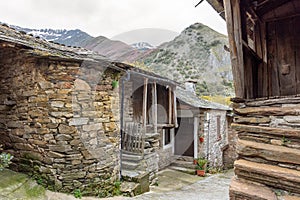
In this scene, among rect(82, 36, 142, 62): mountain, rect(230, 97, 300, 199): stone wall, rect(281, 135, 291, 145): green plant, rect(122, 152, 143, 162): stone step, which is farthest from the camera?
rect(82, 36, 142, 62): mountain

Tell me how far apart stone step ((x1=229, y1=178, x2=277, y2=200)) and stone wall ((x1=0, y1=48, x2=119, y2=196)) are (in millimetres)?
3066

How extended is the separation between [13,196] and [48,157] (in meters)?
0.83

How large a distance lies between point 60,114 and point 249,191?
3.43 metres

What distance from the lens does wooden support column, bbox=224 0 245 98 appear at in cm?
246

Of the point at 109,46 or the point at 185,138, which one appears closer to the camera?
the point at 109,46

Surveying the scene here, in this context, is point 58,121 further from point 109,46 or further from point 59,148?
point 109,46

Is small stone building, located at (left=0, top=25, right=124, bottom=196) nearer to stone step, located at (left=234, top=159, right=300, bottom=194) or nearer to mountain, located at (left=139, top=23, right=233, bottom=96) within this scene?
stone step, located at (left=234, top=159, right=300, bottom=194)

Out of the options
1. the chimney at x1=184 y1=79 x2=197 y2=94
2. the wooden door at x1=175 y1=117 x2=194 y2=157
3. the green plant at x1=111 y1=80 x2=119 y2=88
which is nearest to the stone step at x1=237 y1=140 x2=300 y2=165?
the green plant at x1=111 y1=80 x2=119 y2=88

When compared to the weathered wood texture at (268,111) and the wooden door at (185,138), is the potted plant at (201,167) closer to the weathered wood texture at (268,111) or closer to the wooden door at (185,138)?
the wooden door at (185,138)

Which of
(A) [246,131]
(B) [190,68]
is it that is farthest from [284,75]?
(B) [190,68]

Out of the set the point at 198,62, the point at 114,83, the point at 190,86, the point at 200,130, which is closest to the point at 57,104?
the point at 114,83

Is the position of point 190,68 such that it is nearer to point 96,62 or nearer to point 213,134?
point 213,134

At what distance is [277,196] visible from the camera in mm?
1963

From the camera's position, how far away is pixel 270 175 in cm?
202
